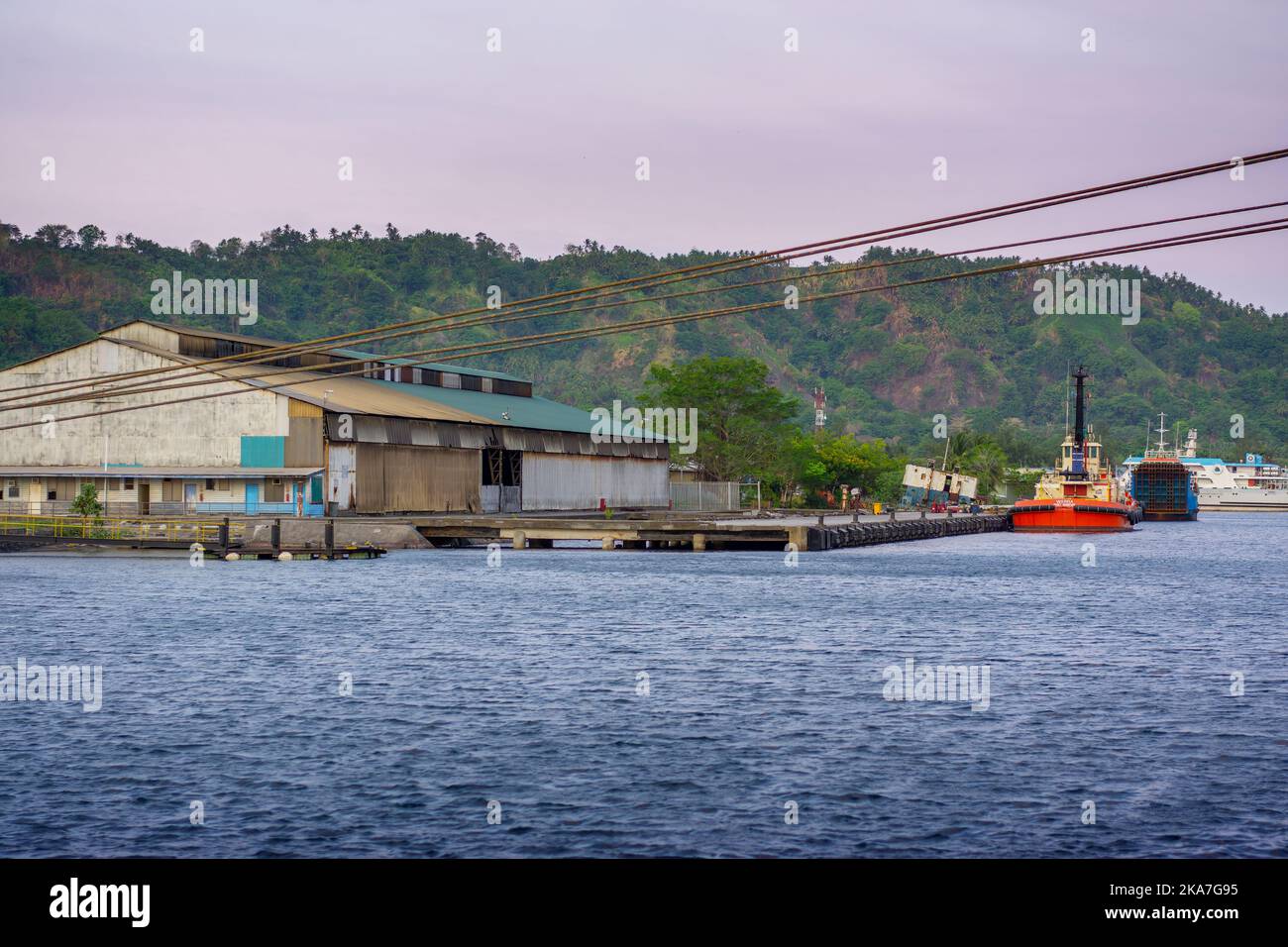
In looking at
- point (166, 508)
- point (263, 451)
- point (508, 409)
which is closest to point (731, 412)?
point (508, 409)

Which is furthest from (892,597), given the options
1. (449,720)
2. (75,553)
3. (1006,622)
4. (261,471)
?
(75,553)

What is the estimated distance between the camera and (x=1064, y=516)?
123500mm

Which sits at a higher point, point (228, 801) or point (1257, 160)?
point (1257, 160)

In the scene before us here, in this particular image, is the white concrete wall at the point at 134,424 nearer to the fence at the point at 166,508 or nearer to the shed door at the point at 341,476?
the fence at the point at 166,508

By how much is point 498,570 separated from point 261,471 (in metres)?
17.6

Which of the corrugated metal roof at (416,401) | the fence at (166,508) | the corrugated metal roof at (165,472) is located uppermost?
the corrugated metal roof at (416,401)

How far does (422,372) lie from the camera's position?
105m

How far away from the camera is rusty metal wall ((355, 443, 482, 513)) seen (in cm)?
7962

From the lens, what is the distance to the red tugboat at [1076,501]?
123 m

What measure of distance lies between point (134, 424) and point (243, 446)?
7.78 m

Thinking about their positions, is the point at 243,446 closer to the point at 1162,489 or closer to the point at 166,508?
the point at 166,508

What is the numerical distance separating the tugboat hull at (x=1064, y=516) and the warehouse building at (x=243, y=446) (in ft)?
176

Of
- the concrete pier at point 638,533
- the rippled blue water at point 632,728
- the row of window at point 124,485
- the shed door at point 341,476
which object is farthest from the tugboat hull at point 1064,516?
the row of window at point 124,485
